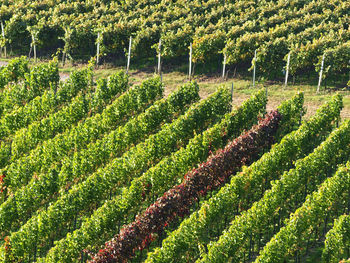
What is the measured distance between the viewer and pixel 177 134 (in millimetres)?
37625

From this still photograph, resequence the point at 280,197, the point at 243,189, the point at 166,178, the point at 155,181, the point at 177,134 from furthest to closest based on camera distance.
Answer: the point at 177,134
the point at 166,178
the point at 155,181
the point at 243,189
the point at 280,197

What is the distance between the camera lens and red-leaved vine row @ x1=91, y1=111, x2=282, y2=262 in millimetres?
28547

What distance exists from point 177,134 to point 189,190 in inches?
248

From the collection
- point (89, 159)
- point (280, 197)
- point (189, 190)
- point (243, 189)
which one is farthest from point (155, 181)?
point (280, 197)

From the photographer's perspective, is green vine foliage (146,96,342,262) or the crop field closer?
green vine foliage (146,96,342,262)

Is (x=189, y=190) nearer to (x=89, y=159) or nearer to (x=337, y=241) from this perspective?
(x=89, y=159)

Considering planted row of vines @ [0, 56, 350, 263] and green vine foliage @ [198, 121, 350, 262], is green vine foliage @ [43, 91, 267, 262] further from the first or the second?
green vine foliage @ [198, 121, 350, 262]

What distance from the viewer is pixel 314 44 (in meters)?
46.4

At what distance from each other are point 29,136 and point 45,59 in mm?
16972

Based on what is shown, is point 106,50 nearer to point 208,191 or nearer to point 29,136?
point 29,136

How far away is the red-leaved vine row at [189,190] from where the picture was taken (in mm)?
28547

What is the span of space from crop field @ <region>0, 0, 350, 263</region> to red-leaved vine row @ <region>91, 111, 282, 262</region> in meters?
0.08

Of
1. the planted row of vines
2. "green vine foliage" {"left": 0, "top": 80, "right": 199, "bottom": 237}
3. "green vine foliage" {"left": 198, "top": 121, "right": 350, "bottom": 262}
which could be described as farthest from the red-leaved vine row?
"green vine foliage" {"left": 0, "top": 80, "right": 199, "bottom": 237}

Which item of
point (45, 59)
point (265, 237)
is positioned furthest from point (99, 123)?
point (45, 59)
